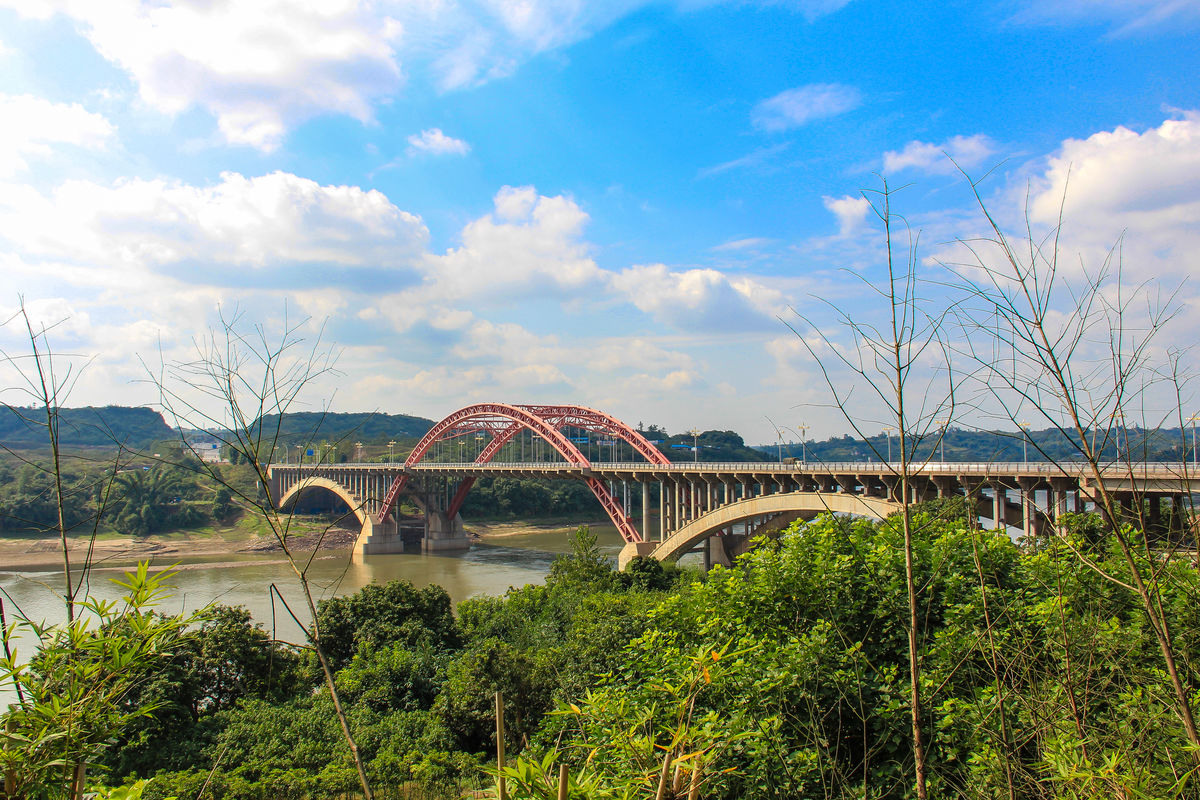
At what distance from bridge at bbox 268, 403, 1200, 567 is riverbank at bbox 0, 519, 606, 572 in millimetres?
4904

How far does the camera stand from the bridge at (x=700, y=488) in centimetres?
1317

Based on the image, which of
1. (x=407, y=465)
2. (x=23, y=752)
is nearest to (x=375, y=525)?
(x=407, y=465)

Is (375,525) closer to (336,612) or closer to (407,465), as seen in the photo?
(407,465)

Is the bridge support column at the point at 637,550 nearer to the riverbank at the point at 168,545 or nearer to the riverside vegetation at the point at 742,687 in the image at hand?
the riverside vegetation at the point at 742,687

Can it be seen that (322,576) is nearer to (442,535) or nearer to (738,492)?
(442,535)

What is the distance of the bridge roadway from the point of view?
1631 centimetres

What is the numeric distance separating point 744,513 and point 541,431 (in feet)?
77.1

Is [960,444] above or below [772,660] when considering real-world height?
above

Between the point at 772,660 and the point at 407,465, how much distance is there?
188 feet

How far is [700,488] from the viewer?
35.8 meters

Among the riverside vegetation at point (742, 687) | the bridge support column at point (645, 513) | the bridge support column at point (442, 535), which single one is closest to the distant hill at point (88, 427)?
the riverside vegetation at point (742, 687)

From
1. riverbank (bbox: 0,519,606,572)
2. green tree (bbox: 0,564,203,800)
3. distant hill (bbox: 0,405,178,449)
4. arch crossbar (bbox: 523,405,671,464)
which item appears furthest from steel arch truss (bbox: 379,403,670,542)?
green tree (bbox: 0,564,203,800)

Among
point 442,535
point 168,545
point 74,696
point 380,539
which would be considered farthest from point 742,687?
point 168,545

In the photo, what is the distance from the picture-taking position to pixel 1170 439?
341cm
